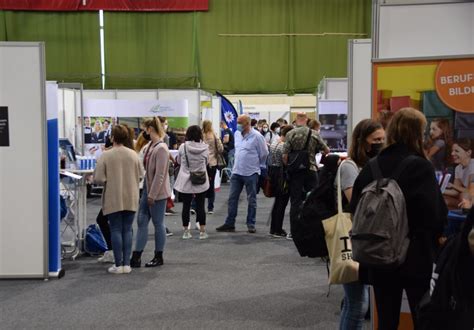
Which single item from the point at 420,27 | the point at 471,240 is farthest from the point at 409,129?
the point at 420,27

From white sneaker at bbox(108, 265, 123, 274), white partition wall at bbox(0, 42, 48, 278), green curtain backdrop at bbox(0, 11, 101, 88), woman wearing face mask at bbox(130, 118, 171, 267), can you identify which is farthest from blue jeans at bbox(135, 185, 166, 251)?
green curtain backdrop at bbox(0, 11, 101, 88)

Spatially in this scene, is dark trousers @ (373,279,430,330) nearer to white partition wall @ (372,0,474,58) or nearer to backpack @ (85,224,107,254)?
white partition wall @ (372,0,474,58)

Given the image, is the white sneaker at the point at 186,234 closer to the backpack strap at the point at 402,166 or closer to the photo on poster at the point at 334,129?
the photo on poster at the point at 334,129

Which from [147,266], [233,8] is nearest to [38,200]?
Answer: [147,266]

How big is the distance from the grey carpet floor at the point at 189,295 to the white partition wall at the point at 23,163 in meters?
0.23

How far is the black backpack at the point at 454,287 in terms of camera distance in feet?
6.29

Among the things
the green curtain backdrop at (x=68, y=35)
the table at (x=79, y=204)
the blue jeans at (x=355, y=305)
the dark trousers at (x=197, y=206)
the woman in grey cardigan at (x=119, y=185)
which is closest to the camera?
the blue jeans at (x=355, y=305)

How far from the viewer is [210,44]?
18891 millimetres

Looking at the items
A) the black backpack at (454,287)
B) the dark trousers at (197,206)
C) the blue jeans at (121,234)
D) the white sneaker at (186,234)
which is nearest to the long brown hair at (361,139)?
the black backpack at (454,287)

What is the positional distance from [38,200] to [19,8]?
15422 mm

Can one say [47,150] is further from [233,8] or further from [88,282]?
[233,8]

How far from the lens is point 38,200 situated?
16.4ft

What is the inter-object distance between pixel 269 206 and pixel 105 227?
439cm

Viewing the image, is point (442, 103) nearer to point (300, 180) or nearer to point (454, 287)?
point (454, 287)
